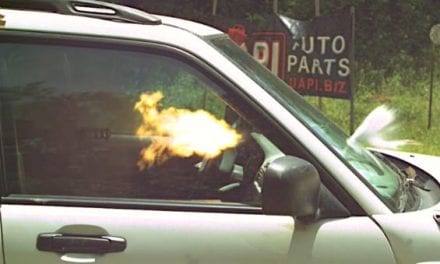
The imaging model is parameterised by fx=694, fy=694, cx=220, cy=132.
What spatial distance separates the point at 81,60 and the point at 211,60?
1.49 ft

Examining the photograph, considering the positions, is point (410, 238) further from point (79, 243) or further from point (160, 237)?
point (79, 243)

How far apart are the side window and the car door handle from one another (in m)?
0.17

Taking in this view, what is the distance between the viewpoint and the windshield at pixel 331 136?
7.75ft

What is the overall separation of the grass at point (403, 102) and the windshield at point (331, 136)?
19.5 feet

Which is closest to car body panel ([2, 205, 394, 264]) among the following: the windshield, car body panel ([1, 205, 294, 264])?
car body panel ([1, 205, 294, 264])

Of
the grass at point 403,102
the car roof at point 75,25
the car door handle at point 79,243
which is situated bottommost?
the grass at point 403,102

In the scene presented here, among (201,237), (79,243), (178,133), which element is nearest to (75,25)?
(178,133)

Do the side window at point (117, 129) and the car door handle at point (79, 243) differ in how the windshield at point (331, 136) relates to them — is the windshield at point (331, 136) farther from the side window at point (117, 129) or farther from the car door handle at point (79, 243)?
the car door handle at point (79, 243)

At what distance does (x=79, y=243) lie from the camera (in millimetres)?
2189

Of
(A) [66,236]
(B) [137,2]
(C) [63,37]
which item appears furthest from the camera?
(B) [137,2]

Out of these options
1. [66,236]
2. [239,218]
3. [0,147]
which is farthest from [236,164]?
[0,147]

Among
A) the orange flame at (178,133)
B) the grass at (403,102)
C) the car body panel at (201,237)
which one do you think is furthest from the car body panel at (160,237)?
the grass at (403,102)

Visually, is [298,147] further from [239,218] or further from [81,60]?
[81,60]

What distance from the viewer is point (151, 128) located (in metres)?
2.43
